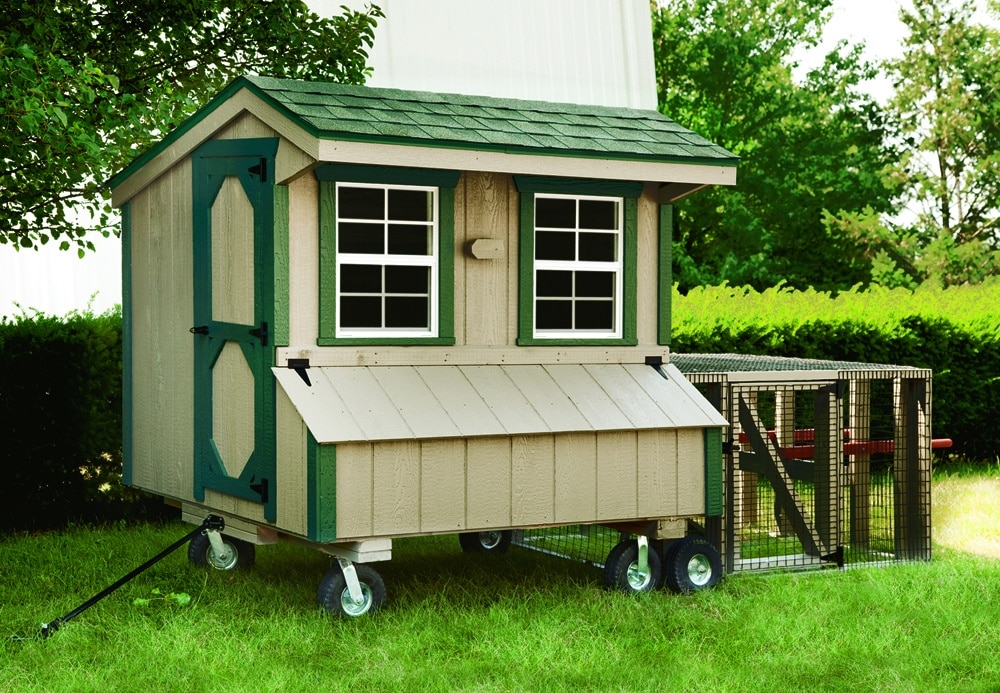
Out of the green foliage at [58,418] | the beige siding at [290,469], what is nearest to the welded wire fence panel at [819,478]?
the beige siding at [290,469]

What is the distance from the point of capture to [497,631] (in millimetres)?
6586

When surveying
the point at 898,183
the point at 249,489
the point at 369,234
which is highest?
the point at 898,183

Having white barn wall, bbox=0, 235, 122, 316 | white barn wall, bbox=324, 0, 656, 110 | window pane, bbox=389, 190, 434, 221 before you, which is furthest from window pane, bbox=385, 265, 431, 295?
white barn wall, bbox=324, 0, 656, 110

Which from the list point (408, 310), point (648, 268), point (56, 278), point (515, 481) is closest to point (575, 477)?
point (515, 481)

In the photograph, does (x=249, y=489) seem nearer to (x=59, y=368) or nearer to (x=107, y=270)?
(x=59, y=368)

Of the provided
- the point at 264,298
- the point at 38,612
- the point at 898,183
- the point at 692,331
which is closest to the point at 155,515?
the point at 38,612

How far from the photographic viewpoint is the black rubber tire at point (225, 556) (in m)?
7.97

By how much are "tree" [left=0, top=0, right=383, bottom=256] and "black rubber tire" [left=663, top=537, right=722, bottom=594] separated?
398cm

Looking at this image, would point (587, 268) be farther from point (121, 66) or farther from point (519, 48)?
point (519, 48)

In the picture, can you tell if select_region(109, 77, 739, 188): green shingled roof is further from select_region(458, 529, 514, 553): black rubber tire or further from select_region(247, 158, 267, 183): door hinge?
select_region(458, 529, 514, 553): black rubber tire

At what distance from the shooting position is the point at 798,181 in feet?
98.9

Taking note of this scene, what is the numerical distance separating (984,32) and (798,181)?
194 inches

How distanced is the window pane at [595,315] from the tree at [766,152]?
21584 millimetres

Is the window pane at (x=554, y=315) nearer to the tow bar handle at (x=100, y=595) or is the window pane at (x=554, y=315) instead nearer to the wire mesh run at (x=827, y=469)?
the wire mesh run at (x=827, y=469)
